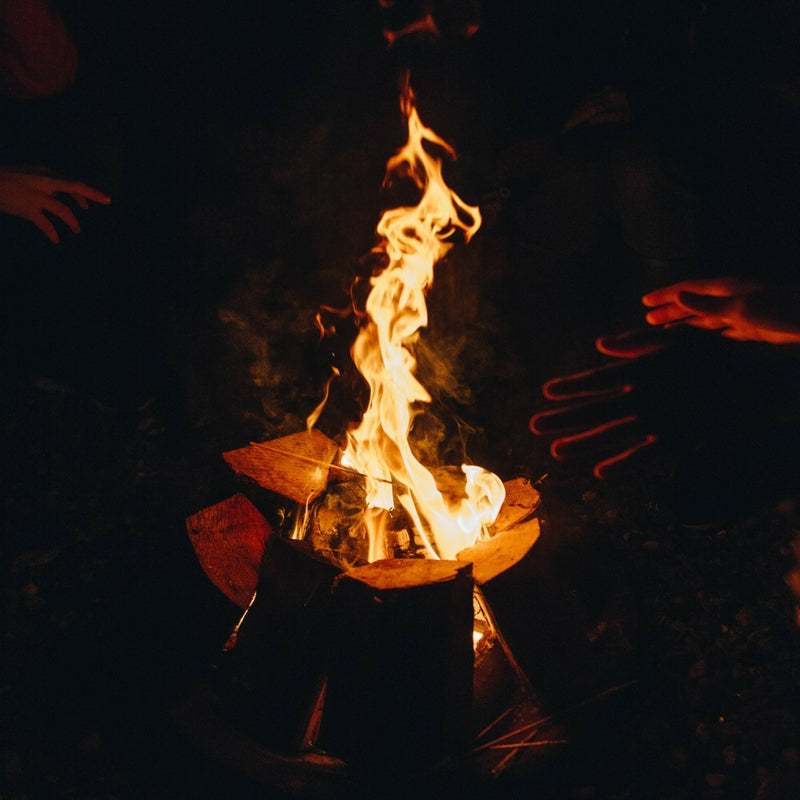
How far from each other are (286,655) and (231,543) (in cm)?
74

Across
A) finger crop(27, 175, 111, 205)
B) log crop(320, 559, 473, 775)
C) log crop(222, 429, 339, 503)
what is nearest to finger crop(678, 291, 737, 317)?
log crop(320, 559, 473, 775)

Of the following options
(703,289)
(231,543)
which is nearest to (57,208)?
(231,543)

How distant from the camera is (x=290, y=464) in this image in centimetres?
324

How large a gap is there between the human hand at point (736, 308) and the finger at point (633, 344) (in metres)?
0.13

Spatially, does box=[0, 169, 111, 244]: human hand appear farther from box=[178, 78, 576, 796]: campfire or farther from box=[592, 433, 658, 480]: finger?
box=[592, 433, 658, 480]: finger

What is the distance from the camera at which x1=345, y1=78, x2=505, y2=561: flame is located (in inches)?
123

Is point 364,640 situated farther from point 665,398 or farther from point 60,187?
point 60,187

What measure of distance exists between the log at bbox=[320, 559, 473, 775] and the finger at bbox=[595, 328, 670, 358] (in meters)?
1.87

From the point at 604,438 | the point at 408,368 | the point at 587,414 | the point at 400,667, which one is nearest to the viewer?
the point at 400,667

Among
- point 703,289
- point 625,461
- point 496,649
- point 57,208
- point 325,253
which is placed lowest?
point 625,461

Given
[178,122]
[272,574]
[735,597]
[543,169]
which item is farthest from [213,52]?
[735,597]

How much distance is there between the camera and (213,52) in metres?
5.20

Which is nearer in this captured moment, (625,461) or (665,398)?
(625,461)

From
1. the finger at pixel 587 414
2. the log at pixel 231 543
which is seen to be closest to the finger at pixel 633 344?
the finger at pixel 587 414
